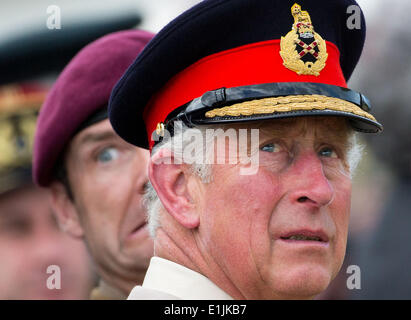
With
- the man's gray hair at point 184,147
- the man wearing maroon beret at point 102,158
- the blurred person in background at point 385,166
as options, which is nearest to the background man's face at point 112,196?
the man wearing maroon beret at point 102,158

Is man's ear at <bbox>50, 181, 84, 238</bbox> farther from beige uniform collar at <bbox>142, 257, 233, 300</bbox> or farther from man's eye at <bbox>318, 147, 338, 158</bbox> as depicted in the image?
man's eye at <bbox>318, 147, 338, 158</bbox>

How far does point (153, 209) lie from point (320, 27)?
1.07 meters

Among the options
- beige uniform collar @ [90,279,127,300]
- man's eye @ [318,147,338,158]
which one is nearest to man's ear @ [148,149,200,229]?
man's eye @ [318,147,338,158]

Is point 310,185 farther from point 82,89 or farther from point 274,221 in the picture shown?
point 82,89

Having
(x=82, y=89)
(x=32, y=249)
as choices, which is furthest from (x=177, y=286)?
(x=32, y=249)

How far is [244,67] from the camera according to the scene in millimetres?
2914

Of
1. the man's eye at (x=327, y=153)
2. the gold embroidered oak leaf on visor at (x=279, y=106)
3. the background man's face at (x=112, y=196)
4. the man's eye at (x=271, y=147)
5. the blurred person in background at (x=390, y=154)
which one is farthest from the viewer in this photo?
the blurred person in background at (x=390, y=154)

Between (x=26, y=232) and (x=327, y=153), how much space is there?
3955 mm

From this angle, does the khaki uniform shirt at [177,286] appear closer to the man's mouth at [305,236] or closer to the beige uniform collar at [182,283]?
the beige uniform collar at [182,283]

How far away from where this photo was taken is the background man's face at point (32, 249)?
20.2ft

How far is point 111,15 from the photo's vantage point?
671cm

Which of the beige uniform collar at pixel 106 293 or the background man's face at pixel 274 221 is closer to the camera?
the background man's face at pixel 274 221
